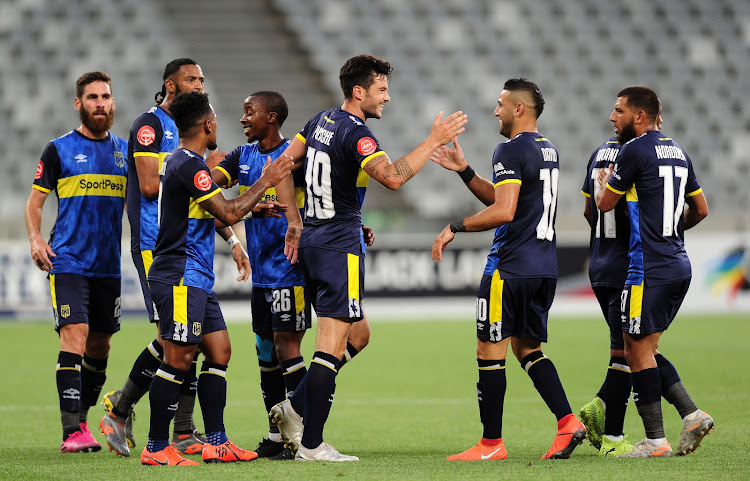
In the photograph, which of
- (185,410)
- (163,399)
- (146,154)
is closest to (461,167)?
(146,154)

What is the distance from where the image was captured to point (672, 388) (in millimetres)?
6141

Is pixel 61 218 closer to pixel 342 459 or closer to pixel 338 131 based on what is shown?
pixel 338 131

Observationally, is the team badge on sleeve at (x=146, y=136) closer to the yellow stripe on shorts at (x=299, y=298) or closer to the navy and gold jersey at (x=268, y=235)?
the navy and gold jersey at (x=268, y=235)

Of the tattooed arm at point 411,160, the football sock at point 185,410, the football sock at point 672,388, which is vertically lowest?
the football sock at point 185,410

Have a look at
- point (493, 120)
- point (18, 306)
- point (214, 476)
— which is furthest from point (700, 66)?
point (214, 476)

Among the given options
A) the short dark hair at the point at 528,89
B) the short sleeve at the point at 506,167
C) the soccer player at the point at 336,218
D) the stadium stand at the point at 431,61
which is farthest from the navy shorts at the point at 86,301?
the stadium stand at the point at 431,61

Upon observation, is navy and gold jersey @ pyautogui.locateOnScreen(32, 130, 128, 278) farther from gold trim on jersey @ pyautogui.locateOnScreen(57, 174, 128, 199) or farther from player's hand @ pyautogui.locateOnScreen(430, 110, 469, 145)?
player's hand @ pyautogui.locateOnScreen(430, 110, 469, 145)

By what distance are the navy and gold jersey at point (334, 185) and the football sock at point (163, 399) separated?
1.08m

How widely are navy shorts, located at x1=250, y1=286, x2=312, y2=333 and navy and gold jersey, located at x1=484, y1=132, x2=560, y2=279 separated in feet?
3.87

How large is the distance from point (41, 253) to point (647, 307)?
153 inches

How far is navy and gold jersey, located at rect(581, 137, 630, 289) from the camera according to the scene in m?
6.25

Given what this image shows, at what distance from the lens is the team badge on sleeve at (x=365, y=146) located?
564 centimetres

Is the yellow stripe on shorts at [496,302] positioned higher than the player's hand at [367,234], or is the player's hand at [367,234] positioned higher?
the player's hand at [367,234]

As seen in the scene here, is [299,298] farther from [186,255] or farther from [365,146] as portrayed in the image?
[365,146]
